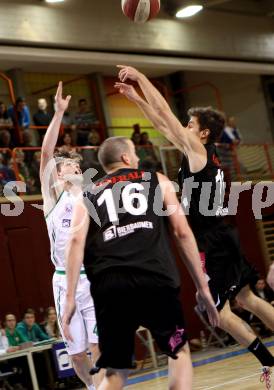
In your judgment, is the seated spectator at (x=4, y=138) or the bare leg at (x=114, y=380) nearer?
the bare leg at (x=114, y=380)

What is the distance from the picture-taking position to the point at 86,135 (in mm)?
18469

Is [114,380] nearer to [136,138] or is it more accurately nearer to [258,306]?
[258,306]

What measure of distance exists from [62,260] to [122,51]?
11.2 metres

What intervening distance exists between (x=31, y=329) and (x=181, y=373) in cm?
910

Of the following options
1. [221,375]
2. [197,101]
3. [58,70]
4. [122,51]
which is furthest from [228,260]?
[197,101]

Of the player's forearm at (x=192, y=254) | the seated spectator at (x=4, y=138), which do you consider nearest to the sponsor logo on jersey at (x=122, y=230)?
the player's forearm at (x=192, y=254)

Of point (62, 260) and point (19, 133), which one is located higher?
point (19, 133)

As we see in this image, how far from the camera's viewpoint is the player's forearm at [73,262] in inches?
196

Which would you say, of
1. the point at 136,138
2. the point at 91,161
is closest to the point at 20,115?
the point at 91,161

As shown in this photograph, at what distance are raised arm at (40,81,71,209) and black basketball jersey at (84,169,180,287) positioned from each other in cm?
211

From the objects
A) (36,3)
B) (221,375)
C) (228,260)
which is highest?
(36,3)

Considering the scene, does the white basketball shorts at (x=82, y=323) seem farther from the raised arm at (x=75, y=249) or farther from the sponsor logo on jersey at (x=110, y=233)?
the sponsor logo on jersey at (x=110, y=233)

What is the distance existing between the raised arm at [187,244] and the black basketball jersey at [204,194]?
176 centimetres

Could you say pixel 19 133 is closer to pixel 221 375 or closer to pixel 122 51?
pixel 122 51
